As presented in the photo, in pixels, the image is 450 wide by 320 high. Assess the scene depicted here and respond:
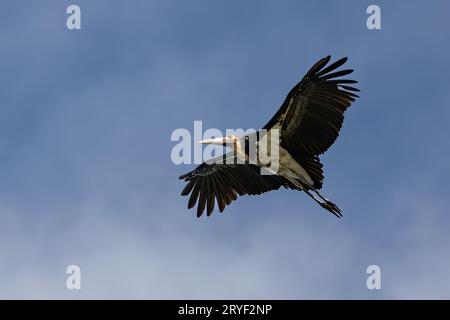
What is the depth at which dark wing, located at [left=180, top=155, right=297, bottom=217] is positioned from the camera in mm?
24047

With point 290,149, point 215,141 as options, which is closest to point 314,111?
point 290,149

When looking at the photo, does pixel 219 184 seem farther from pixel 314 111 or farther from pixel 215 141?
pixel 314 111

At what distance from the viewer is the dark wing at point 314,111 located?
2083cm

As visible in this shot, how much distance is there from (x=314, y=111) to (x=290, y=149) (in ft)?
4.38

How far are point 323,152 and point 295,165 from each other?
0.83 m

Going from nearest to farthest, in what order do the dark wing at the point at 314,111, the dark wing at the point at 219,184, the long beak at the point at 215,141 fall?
Answer: 1. the dark wing at the point at 314,111
2. the long beak at the point at 215,141
3. the dark wing at the point at 219,184

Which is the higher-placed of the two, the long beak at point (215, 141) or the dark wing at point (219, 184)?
the long beak at point (215, 141)

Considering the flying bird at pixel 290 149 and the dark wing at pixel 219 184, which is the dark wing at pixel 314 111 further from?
the dark wing at pixel 219 184

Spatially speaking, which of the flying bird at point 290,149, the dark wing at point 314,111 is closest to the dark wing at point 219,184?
the flying bird at point 290,149

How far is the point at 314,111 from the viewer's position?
2131 centimetres
